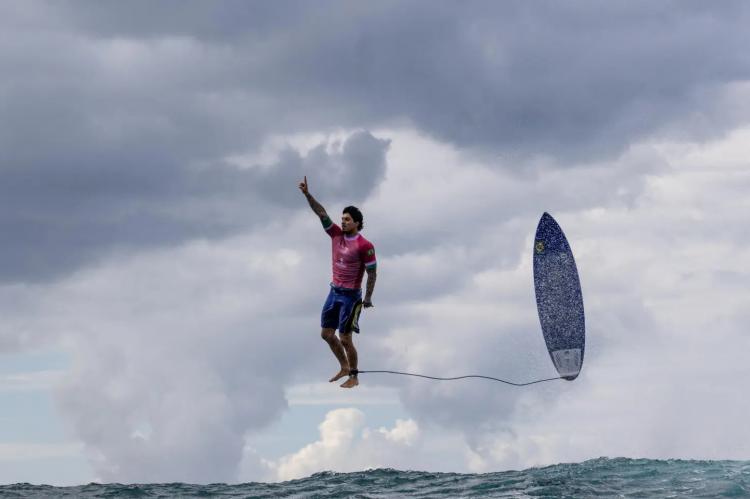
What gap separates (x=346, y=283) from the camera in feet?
62.2

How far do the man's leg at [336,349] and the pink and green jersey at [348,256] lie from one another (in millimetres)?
1116

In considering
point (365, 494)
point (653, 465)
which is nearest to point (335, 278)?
point (365, 494)

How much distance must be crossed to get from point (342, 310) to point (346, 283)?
594 mm

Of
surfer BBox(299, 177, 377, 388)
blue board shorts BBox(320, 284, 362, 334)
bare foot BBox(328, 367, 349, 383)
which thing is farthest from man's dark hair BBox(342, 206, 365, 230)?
bare foot BBox(328, 367, 349, 383)

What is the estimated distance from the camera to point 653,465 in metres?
20.7

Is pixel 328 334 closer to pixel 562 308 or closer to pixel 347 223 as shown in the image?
pixel 347 223

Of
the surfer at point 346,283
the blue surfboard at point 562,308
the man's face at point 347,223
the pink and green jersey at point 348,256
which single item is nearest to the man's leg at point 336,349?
the surfer at point 346,283

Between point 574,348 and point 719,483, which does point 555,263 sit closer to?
point 574,348

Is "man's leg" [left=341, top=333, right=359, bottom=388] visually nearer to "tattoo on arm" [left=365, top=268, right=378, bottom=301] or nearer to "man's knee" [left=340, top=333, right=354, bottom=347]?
"man's knee" [left=340, top=333, right=354, bottom=347]

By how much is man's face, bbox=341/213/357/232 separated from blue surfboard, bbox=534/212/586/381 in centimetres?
676

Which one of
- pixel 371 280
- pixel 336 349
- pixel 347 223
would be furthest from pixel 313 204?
pixel 336 349

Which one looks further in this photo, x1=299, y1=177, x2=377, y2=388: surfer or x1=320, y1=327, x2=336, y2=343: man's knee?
x1=320, y1=327, x2=336, y2=343: man's knee

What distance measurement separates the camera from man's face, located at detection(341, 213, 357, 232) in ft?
60.7

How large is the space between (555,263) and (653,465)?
5.64m
